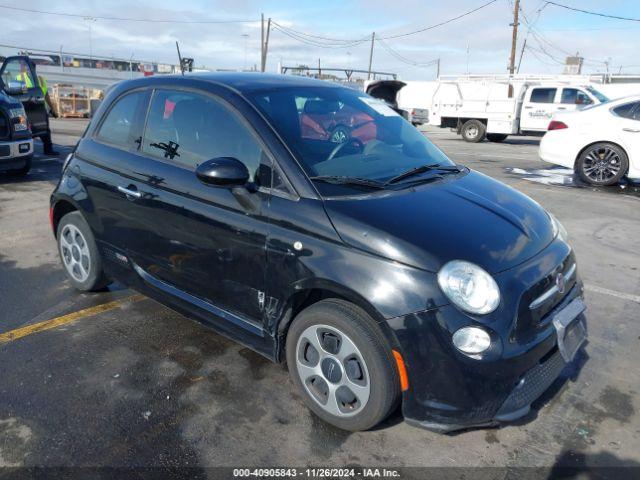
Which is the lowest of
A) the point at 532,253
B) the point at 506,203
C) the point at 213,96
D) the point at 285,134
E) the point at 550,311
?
the point at 550,311

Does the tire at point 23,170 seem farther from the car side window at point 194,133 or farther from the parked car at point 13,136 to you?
the car side window at point 194,133

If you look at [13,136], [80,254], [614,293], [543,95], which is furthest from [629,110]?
[13,136]

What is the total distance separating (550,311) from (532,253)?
0.30m

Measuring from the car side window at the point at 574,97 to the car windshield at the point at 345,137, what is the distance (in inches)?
656

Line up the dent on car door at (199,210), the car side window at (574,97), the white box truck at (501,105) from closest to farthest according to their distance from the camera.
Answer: the dent on car door at (199,210), the car side window at (574,97), the white box truck at (501,105)

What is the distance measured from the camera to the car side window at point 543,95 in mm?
18109

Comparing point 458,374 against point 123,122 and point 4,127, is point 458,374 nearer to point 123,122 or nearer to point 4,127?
point 123,122

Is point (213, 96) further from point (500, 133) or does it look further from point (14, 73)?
point (500, 133)

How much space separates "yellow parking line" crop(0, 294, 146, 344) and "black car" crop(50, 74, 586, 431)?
0.43 m

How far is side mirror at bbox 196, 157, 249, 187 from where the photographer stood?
106 inches

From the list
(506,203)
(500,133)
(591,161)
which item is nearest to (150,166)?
(506,203)

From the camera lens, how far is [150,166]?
334 centimetres

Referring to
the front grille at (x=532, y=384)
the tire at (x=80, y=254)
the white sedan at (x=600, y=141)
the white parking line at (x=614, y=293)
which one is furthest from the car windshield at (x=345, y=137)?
the white sedan at (x=600, y=141)

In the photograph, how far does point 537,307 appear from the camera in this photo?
2.46 m
